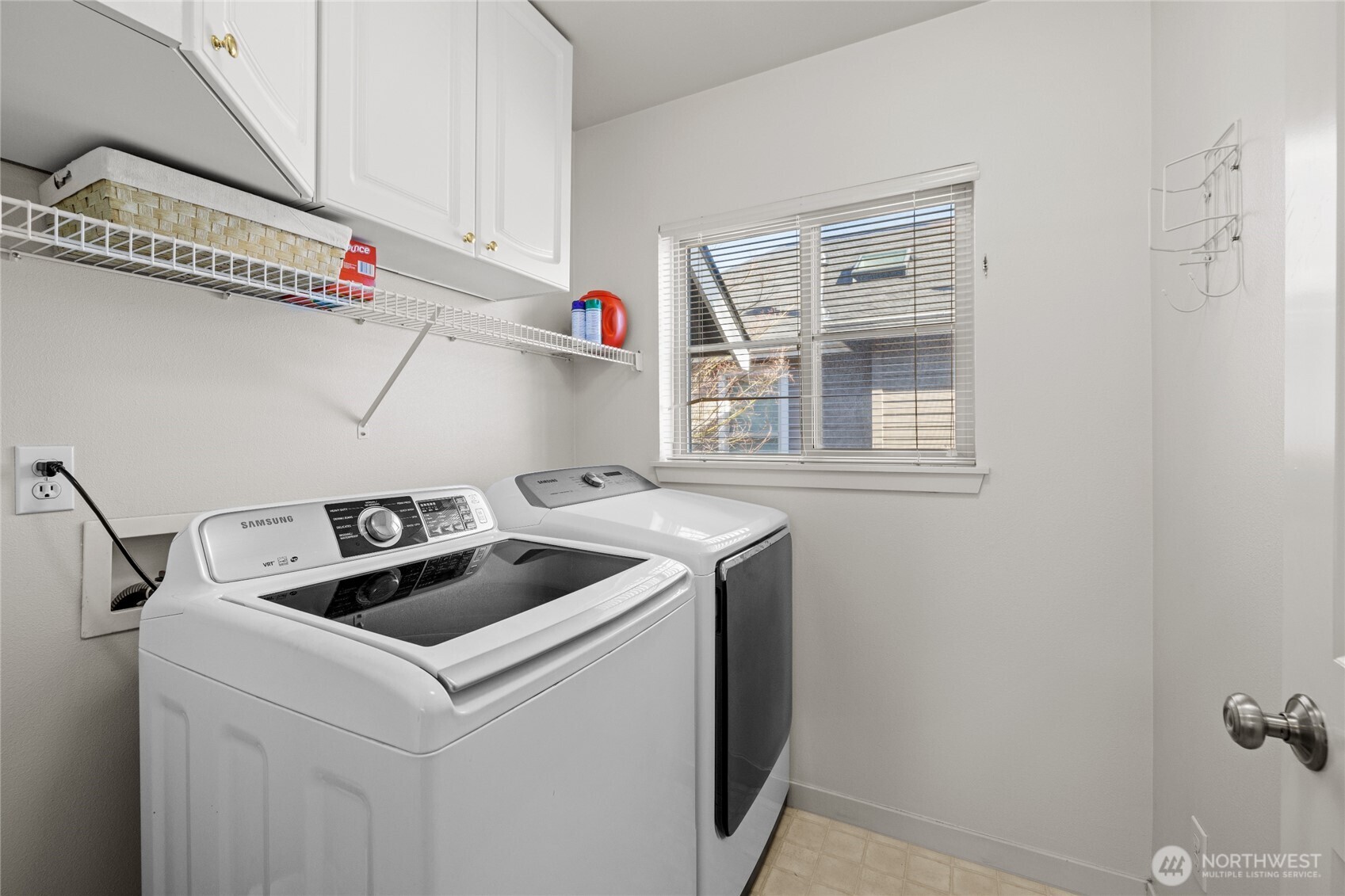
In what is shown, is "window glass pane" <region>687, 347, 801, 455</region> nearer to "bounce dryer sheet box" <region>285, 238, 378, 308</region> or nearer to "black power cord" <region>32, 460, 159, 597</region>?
"bounce dryer sheet box" <region>285, 238, 378, 308</region>

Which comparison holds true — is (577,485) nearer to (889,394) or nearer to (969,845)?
(889,394)

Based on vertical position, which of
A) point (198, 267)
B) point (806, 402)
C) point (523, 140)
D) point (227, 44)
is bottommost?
point (806, 402)

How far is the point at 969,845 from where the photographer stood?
72.7 inches

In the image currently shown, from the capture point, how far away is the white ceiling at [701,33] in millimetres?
1835

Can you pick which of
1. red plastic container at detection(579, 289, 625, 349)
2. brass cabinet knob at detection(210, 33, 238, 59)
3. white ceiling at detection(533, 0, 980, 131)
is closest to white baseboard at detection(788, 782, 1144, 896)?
red plastic container at detection(579, 289, 625, 349)

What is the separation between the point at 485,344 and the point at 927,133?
5.41ft

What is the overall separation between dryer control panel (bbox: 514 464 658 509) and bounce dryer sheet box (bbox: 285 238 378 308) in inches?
25.8

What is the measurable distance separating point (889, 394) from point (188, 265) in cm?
192

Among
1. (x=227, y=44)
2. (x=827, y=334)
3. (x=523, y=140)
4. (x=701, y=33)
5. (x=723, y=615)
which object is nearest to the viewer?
(x=227, y=44)

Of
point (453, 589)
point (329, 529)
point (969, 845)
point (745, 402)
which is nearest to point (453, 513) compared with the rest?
point (329, 529)

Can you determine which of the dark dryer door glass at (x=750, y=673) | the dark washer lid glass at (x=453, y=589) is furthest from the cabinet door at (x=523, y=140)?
the dark dryer door glass at (x=750, y=673)

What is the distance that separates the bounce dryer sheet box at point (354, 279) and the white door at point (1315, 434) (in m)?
1.50

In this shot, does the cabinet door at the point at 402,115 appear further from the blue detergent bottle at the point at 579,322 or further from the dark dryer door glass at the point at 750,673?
the dark dryer door glass at the point at 750,673

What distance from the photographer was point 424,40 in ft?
4.54
